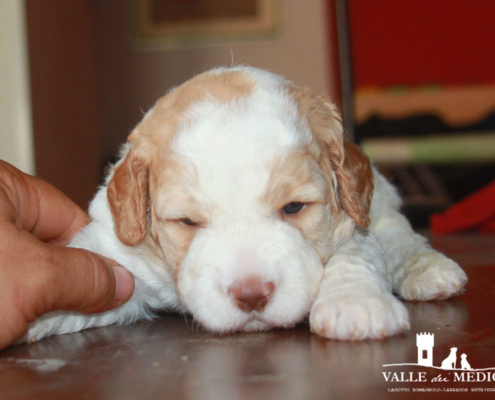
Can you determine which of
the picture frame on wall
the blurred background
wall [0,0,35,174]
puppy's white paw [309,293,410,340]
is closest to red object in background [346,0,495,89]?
the blurred background

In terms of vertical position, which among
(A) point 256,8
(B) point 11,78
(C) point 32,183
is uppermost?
(A) point 256,8

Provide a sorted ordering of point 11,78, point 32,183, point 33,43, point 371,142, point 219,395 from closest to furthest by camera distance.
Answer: point 219,395 < point 32,183 < point 11,78 < point 33,43 < point 371,142

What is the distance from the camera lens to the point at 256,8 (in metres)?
10.6

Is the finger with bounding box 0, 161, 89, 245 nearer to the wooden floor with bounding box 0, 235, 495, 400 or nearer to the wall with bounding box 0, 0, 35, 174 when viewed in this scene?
the wooden floor with bounding box 0, 235, 495, 400

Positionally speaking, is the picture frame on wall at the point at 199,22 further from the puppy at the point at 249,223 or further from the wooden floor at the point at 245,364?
the wooden floor at the point at 245,364

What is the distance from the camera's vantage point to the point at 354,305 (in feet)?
6.53

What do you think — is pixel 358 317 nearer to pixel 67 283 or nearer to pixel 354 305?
pixel 354 305

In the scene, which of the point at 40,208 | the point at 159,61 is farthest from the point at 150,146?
the point at 159,61

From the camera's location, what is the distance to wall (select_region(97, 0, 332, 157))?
34.8 feet

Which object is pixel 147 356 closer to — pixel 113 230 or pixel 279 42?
pixel 113 230

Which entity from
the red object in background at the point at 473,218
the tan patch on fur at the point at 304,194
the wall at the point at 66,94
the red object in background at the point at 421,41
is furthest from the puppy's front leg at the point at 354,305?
the red object in background at the point at 421,41

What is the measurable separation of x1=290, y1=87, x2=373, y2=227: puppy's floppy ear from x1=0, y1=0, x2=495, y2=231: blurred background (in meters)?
6.30

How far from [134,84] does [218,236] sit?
355 inches

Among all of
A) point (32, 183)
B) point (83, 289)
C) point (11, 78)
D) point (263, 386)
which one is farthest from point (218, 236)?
point (11, 78)
